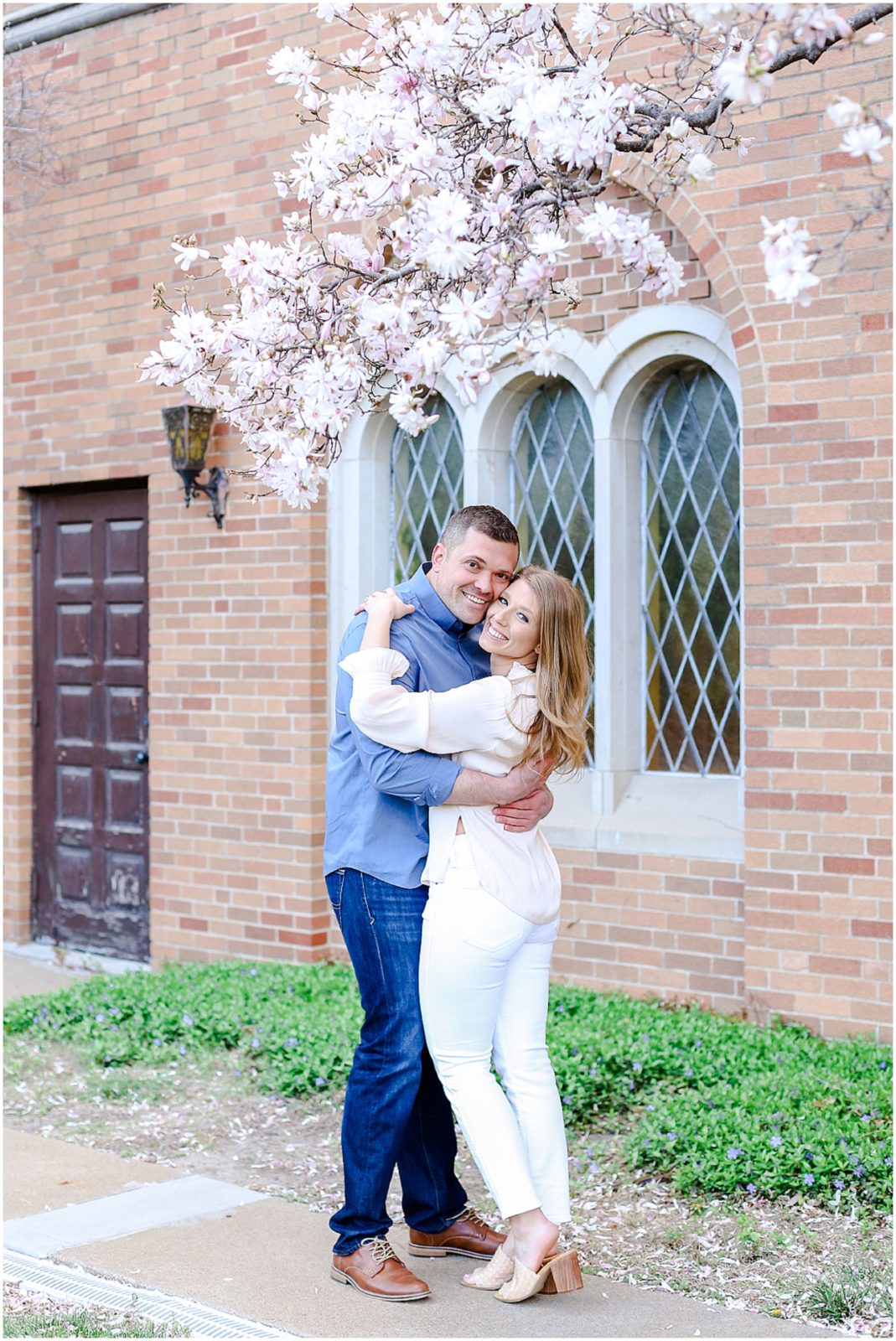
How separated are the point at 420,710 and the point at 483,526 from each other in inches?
20.1

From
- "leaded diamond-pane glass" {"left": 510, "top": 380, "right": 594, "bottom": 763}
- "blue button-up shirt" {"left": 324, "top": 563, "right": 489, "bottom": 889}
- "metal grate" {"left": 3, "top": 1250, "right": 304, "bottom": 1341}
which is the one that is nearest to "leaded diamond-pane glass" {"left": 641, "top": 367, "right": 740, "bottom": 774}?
"leaded diamond-pane glass" {"left": 510, "top": 380, "right": 594, "bottom": 763}

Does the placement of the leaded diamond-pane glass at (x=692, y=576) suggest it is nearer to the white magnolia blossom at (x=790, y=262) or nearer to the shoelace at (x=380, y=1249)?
the shoelace at (x=380, y=1249)

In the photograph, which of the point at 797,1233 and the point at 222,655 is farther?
the point at 222,655

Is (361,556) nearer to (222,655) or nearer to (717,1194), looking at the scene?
(222,655)

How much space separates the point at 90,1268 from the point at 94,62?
6.73 meters

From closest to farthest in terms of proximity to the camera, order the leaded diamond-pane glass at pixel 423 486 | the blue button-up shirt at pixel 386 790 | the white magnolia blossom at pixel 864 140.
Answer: the white magnolia blossom at pixel 864 140 < the blue button-up shirt at pixel 386 790 < the leaded diamond-pane glass at pixel 423 486

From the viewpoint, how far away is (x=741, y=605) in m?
6.12

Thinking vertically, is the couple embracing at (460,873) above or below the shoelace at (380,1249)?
above

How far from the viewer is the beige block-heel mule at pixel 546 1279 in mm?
3672

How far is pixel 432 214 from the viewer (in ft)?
10.1

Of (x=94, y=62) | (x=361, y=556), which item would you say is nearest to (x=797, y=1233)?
(x=361, y=556)

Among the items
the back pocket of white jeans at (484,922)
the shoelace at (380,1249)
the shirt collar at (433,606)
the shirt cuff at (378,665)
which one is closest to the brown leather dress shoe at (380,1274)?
the shoelace at (380,1249)

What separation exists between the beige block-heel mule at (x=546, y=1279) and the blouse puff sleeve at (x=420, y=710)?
129 centimetres

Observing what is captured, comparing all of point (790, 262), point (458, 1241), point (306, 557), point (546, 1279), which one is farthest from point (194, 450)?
point (790, 262)
